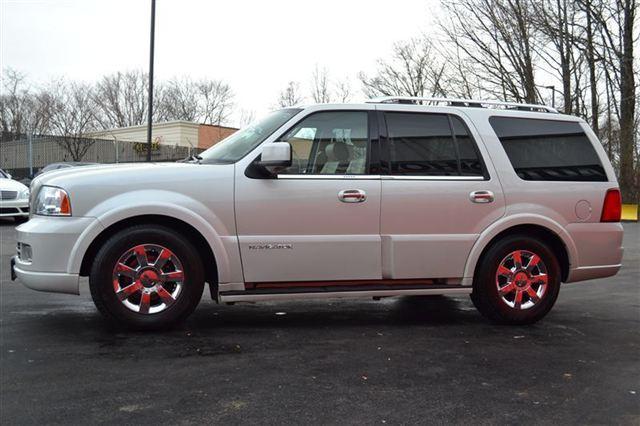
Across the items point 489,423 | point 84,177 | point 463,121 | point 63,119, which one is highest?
point 63,119

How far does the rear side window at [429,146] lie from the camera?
5.11 m

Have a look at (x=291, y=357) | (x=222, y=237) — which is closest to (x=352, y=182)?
(x=222, y=237)

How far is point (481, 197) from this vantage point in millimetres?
5145

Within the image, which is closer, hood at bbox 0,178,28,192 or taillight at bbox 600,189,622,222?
taillight at bbox 600,189,622,222

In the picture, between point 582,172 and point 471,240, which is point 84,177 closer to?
point 471,240

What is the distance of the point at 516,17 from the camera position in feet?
78.2

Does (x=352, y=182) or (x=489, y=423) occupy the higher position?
(x=352, y=182)

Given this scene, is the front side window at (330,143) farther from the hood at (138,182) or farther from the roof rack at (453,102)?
the hood at (138,182)

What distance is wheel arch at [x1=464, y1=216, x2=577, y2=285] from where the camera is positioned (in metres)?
5.14

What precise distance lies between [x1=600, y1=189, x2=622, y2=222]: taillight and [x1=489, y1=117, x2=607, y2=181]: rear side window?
164 mm

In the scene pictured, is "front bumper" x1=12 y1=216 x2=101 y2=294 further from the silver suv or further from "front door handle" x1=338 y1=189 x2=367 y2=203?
"front door handle" x1=338 y1=189 x2=367 y2=203

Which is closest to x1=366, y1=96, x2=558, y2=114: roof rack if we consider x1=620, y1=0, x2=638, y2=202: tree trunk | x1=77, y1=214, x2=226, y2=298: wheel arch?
x1=77, y1=214, x2=226, y2=298: wheel arch

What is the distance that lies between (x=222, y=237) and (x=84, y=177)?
112 cm

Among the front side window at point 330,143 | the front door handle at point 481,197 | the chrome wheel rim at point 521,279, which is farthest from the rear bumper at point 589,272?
the front side window at point 330,143
